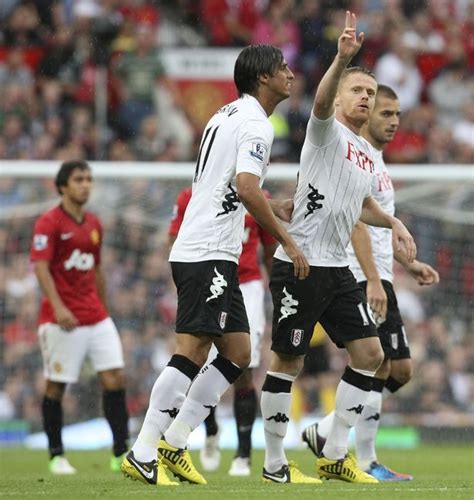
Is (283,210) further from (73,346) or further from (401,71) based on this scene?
(401,71)

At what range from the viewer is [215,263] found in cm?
823

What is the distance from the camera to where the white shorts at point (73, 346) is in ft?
39.6

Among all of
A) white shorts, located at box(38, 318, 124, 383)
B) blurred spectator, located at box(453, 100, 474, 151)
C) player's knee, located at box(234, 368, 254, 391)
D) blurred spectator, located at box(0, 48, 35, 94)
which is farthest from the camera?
blurred spectator, located at box(453, 100, 474, 151)

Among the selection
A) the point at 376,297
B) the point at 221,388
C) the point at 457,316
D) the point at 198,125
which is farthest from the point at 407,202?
the point at 221,388

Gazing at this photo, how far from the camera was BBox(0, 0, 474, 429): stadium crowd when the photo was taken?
54.3ft

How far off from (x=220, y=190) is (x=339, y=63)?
40.9 inches

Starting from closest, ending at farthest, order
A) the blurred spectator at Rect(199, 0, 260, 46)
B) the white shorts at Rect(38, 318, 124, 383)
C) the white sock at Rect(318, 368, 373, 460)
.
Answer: the white sock at Rect(318, 368, 373, 460) → the white shorts at Rect(38, 318, 124, 383) → the blurred spectator at Rect(199, 0, 260, 46)

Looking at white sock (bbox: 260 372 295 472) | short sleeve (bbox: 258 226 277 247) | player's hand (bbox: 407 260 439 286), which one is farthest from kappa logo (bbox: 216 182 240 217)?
short sleeve (bbox: 258 226 277 247)

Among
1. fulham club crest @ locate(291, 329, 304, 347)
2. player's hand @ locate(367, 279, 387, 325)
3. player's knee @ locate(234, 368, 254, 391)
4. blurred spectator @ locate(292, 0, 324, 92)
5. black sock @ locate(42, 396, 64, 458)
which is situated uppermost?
blurred spectator @ locate(292, 0, 324, 92)

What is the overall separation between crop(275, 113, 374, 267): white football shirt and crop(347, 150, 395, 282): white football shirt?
1.41 metres

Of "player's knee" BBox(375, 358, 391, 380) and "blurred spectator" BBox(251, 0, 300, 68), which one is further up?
"blurred spectator" BBox(251, 0, 300, 68)

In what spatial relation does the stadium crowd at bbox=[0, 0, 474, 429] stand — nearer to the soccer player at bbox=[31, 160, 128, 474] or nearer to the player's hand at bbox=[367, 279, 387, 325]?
the soccer player at bbox=[31, 160, 128, 474]

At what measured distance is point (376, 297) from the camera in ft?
31.3

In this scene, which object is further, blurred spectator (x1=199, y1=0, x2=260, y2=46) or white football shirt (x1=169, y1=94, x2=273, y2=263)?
blurred spectator (x1=199, y1=0, x2=260, y2=46)
